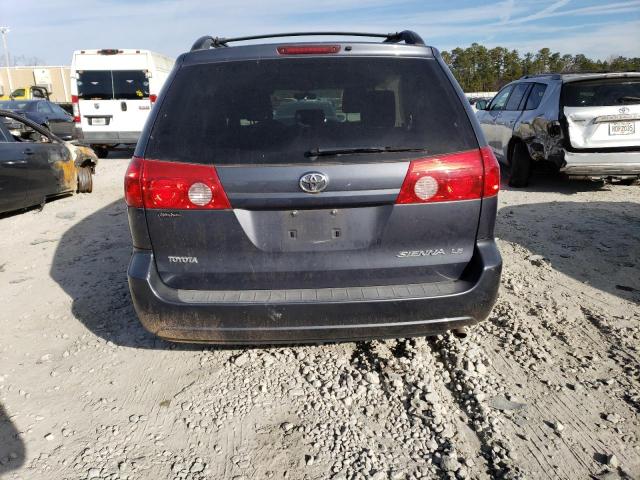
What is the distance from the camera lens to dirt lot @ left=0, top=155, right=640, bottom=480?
2.25 m

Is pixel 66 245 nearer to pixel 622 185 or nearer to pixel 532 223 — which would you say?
pixel 532 223

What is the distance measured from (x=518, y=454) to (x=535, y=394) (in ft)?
1.75

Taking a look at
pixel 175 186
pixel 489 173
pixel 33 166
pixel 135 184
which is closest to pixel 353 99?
pixel 489 173

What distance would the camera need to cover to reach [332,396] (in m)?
2.73

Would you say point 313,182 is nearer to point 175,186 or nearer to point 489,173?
point 175,186

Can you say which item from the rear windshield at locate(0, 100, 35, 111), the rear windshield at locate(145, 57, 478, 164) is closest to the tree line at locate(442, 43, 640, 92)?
the rear windshield at locate(0, 100, 35, 111)

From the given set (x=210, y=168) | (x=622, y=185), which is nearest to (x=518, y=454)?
(x=210, y=168)

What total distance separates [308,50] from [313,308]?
4.46ft

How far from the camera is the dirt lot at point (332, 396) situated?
2.25 m

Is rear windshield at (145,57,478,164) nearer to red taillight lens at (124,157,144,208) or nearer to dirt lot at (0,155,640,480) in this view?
red taillight lens at (124,157,144,208)

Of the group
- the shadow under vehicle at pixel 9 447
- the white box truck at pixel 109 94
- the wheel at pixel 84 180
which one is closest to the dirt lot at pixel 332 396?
the shadow under vehicle at pixel 9 447

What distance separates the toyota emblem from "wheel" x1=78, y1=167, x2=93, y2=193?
23.5 feet

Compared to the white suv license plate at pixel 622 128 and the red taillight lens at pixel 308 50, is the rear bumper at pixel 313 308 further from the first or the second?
the white suv license plate at pixel 622 128

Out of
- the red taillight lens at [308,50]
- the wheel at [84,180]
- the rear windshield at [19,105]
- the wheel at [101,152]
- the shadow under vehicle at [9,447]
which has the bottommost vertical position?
the wheel at [101,152]
